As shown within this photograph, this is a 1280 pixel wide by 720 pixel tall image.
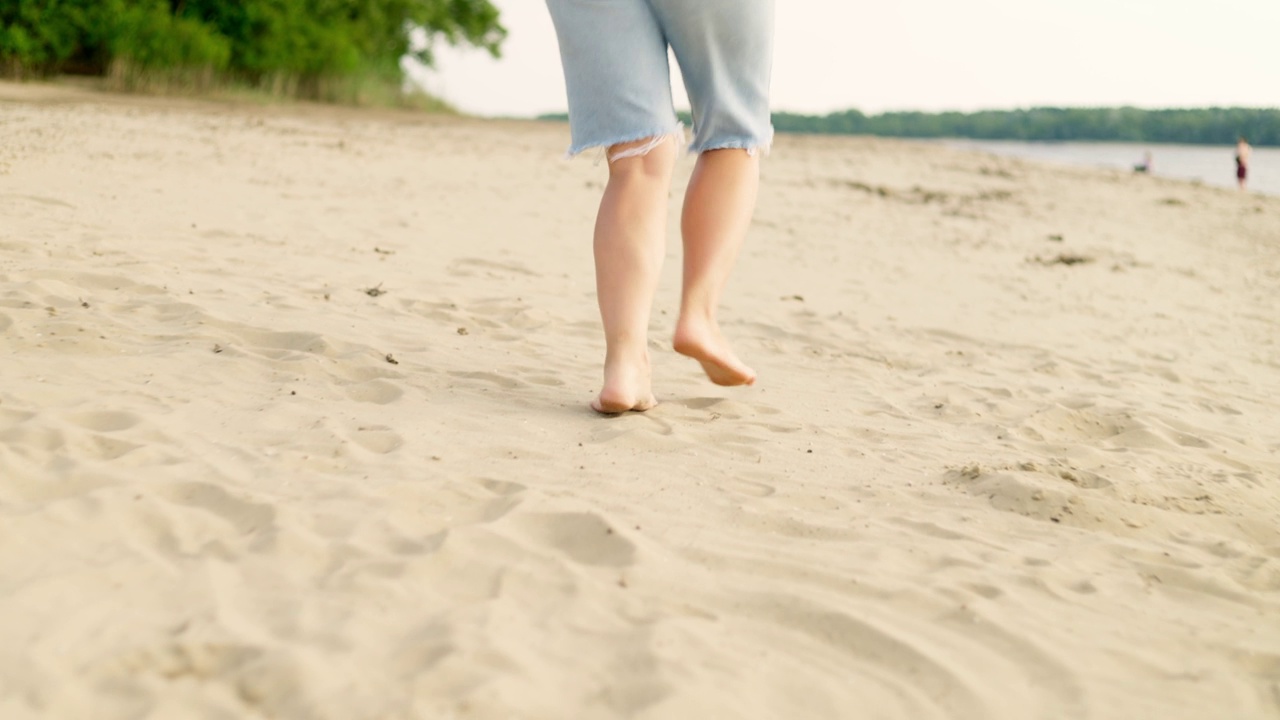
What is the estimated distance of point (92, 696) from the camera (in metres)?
1.40

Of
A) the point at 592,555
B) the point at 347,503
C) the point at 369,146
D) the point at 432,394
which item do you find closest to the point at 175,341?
the point at 432,394

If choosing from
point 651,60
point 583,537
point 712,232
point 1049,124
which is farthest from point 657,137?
point 1049,124

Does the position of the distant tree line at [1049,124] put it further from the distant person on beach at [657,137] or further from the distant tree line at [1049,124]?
the distant person on beach at [657,137]

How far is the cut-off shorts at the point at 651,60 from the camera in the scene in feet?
8.27

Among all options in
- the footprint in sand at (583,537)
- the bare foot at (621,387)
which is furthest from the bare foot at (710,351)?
the footprint in sand at (583,537)

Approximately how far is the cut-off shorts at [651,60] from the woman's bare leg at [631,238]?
0.17ft

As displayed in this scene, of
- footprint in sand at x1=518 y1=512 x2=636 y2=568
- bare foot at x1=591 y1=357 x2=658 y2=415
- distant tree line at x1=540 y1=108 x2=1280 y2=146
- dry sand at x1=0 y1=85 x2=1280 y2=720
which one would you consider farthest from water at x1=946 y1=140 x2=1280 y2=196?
footprint in sand at x1=518 y1=512 x2=636 y2=568

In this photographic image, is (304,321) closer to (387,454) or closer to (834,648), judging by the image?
(387,454)

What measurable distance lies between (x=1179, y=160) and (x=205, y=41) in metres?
33.0

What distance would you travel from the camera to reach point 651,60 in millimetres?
2551

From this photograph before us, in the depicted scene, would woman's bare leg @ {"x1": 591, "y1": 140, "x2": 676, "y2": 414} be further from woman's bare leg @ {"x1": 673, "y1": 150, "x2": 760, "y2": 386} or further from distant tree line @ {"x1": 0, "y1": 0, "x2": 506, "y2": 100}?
distant tree line @ {"x1": 0, "y1": 0, "x2": 506, "y2": 100}

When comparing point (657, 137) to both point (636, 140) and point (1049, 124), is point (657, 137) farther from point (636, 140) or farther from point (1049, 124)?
point (1049, 124)

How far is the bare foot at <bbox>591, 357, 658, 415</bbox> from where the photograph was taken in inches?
105

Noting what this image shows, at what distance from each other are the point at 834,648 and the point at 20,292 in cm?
271
